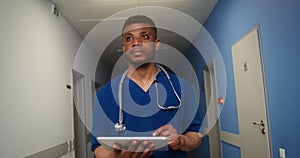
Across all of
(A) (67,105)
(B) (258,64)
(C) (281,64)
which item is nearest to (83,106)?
(A) (67,105)

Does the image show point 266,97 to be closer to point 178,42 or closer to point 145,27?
point 145,27

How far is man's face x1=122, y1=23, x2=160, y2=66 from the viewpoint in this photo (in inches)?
33.7

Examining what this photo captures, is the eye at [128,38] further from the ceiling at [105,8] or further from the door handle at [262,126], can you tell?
the ceiling at [105,8]

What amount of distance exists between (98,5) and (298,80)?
2416mm

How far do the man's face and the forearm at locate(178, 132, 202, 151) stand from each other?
27 cm

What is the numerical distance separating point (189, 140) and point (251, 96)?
177 cm

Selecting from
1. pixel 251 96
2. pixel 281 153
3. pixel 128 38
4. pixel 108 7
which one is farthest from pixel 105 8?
pixel 128 38

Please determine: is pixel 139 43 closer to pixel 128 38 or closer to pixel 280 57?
pixel 128 38

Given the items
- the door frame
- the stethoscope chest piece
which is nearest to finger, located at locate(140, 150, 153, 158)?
the stethoscope chest piece

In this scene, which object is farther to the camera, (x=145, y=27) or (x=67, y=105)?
(x=67, y=105)

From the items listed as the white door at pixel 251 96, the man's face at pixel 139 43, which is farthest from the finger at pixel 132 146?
the white door at pixel 251 96

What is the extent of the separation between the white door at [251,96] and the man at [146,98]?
57.6 inches

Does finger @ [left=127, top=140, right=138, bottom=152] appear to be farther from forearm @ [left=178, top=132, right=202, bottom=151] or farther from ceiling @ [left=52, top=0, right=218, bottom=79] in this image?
ceiling @ [left=52, top=0, right=218, bottom=79]

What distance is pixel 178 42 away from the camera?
17.1 ft
